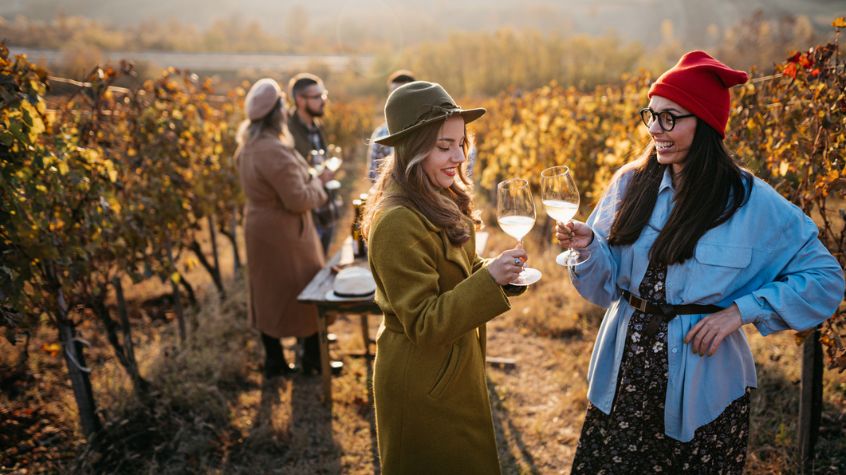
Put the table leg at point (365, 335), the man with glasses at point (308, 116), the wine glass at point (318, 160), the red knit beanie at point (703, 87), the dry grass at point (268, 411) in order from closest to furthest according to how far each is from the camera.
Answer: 1. the red knit beanie at point (703, 87)
2. the dry grass at point (268, 411)
3. the wine glass at point (318, 160)
4. the man with glasses at point (308, 116)
5. the table leg at point (365, 335)

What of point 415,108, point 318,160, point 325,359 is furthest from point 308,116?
point 415,108

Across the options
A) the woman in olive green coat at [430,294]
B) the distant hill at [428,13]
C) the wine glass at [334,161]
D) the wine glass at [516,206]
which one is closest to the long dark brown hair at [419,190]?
the woman in olive green coat at [430,294]

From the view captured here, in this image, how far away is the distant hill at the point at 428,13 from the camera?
46625 millimetres

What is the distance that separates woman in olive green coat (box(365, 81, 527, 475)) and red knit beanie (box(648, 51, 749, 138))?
1.92 feet

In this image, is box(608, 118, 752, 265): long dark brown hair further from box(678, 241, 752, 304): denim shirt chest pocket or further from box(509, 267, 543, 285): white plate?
box(509, 267, 543, 285): white plate

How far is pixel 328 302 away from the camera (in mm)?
3244

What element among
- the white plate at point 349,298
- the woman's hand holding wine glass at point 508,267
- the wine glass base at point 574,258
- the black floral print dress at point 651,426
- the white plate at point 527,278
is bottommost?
the white plate at point 349,298

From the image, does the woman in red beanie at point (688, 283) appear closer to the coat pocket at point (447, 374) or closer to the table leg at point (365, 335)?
the coat pocket at point (447, 374)

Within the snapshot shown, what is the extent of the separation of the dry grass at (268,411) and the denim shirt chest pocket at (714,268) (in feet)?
5.30

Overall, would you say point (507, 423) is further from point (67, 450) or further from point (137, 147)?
point (137, 147)

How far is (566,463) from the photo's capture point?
10.4 ft

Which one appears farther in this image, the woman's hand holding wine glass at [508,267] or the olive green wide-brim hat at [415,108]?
the olive green wide-brim hat at [415,108]

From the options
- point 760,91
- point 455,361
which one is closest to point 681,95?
point 455,361

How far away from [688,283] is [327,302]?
2084 mm
